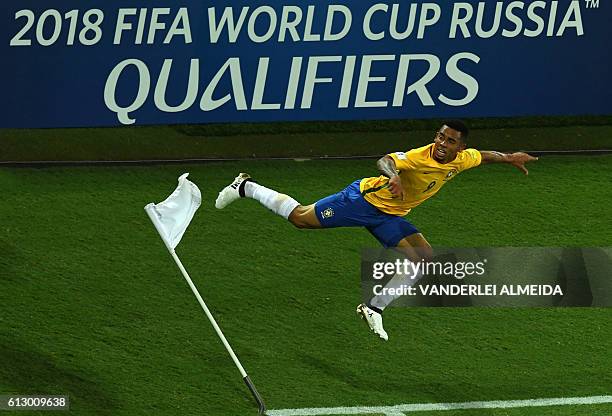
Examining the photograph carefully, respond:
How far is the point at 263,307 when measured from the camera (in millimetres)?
14227

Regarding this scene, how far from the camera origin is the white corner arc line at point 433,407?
12773mm

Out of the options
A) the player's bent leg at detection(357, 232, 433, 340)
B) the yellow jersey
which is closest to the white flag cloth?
the yellow jersey

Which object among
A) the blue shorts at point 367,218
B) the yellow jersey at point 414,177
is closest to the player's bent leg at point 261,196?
the blue shorts at point 367,218

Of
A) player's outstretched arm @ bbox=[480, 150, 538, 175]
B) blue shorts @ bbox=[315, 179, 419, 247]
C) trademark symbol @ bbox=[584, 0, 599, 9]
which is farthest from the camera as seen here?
trademark symbol @ bbox=[584, 0, 599, 9]

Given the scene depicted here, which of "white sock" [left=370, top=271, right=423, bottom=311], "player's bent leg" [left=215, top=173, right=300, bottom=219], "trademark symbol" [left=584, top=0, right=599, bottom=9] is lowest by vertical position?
"white sock" [left=370, top=271, right=423, bottom=311]

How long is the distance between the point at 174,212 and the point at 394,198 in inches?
72.2

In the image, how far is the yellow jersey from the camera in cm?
1282

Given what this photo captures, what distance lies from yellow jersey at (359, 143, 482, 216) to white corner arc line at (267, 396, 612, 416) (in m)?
A: 1.61

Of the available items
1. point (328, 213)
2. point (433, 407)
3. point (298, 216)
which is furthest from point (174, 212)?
point (433, 407)

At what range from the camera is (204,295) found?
47.1 feet

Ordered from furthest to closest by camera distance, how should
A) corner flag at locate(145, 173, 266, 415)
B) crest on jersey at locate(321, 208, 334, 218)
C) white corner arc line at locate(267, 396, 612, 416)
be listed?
1. crest on jersey at locate(321, 208, 334, 218)
2. corner flag at locate(145, 173, 266, 415)
3. white corner arc line at locate(267, 396, 612, 416)

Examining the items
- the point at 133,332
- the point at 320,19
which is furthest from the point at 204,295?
the point at 320,19

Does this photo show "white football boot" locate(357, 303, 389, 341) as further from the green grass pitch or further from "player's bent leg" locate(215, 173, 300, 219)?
"player's bent leg" locate(215, 173, 300, 219)

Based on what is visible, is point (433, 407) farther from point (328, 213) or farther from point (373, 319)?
point (328, 213)
